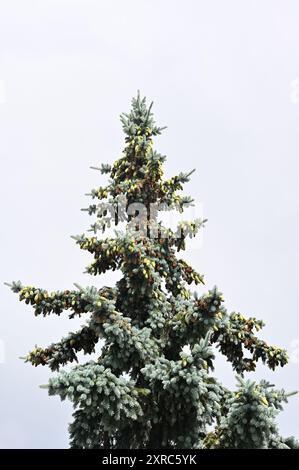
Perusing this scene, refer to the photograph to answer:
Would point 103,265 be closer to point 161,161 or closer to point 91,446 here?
point 161,161

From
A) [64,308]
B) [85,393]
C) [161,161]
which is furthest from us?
[161,161]

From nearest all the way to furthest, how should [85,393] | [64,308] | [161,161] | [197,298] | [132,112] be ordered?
[85,393] < [197,298] < [64,308] < [161,161] < [132,112]

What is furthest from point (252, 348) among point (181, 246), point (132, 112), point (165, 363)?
point (132, 112)

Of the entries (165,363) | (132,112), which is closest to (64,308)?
(165,363)

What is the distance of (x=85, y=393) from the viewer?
954 cm

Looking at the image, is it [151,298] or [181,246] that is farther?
[181,246]

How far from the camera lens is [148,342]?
37.4 feet

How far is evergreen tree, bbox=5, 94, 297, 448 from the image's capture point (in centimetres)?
966

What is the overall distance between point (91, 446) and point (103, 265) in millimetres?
4993

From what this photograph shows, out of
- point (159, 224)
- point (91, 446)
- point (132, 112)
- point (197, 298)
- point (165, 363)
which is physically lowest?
point (91, 446)

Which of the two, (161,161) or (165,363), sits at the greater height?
(161,161)

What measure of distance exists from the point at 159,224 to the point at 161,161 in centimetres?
184

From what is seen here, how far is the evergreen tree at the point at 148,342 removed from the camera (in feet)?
31.7

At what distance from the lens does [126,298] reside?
526 inches
